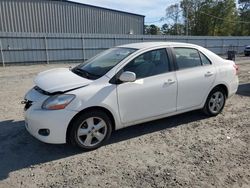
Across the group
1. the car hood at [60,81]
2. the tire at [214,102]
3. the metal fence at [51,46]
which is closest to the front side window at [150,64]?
the car hood at [60,81]

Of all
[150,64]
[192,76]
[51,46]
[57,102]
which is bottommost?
[57,102]

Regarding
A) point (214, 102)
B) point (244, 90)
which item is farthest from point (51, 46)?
point (214, 102)

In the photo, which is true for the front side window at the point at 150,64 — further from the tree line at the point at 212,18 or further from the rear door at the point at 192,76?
the tree line at the point at 212,18

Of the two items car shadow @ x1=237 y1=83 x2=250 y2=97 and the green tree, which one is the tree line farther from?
car shadow @ x1=237 y1=83 x2=250 y2=97

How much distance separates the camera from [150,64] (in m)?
4.42

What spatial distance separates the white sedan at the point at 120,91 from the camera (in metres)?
3.66

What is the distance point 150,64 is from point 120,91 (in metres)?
0.83

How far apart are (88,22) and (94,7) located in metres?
1.61

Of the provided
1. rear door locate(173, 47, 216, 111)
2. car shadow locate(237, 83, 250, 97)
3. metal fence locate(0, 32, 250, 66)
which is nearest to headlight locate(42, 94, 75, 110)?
rear door locate(173, 47, 216, 111)

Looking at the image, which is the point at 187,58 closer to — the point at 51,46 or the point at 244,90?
the point at 244,90

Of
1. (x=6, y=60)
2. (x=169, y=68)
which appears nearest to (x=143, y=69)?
(x=169, y=68)

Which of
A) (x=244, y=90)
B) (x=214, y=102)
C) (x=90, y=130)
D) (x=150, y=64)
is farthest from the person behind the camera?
(x=244, y=90)

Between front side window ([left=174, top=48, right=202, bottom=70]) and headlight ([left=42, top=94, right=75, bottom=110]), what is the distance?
2181mm

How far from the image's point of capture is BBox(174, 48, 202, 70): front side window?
4.74 m
